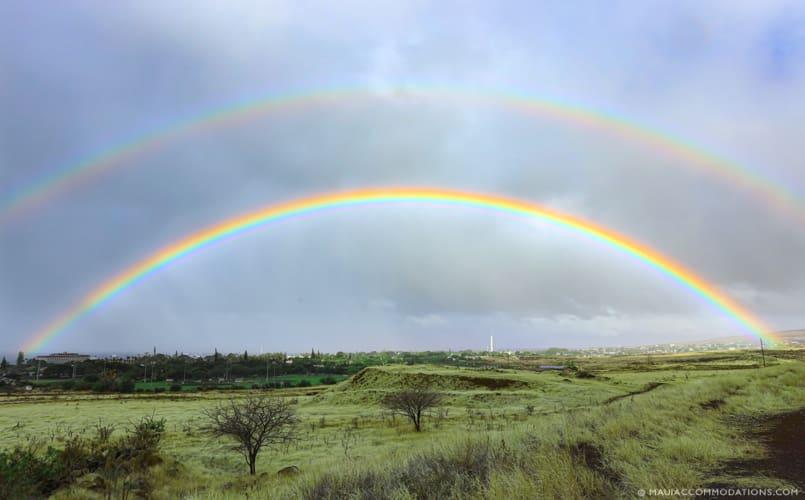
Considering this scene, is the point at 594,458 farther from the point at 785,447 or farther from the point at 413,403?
the point at 413,403

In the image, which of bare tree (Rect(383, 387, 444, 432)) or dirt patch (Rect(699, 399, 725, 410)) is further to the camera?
bare tree (Rect(383, 387, 444, 432))

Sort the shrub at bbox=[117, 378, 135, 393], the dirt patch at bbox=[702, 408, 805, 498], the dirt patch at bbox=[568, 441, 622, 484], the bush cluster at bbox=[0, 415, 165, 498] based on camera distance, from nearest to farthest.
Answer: the dirt patch at bbox=[568, 441, 622, 484] < the dirt patch at bbox=[702, 408, 805, 498] < the bush cluster at bbox=[0, 415, 165, 498] < the shrub at bbox=[117, 378, 135, 393]

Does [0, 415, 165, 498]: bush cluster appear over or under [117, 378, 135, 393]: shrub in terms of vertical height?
over

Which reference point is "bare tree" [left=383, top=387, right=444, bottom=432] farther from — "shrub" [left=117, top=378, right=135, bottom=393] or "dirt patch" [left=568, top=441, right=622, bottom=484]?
"shrub" [left=117, top=378, right=135, bottom=393]

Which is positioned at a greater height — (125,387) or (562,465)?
(562,465)

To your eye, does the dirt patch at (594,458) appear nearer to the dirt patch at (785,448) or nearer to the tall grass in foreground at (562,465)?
the tall grass in foreground at (562,465)

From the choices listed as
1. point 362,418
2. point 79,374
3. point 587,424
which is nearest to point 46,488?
point 587,424

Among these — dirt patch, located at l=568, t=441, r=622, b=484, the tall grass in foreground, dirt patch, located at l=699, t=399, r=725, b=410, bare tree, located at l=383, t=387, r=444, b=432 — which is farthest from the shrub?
dirt patch, located at l=568, t=441, r=622, b=484

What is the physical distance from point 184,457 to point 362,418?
77.3 feet

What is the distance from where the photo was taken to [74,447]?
71.3 ft

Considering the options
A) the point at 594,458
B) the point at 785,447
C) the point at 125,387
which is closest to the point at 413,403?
the point at 785,447

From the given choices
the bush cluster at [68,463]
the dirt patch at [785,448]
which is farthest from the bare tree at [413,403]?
the dirt patch at [785,448]

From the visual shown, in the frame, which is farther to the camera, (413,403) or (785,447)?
(413,403)

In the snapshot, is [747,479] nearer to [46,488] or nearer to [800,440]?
[800,440]
